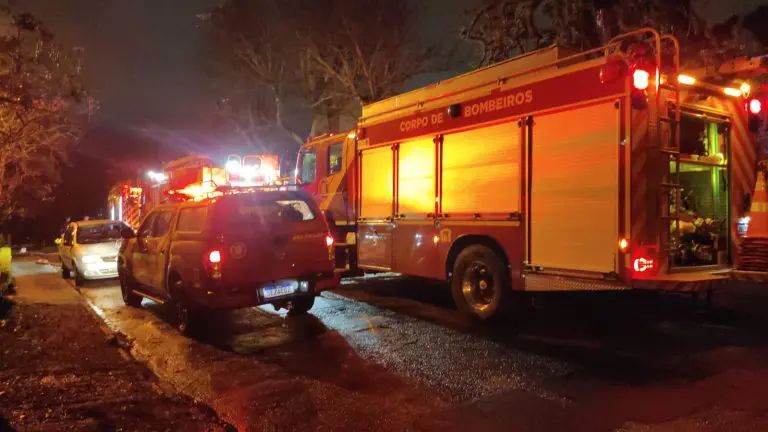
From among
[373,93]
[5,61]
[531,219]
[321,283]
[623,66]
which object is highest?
[373,93]

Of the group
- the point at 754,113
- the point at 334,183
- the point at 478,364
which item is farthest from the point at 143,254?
the point at 754,113

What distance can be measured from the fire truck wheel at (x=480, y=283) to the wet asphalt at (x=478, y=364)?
27 cm

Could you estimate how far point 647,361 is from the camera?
5.86m

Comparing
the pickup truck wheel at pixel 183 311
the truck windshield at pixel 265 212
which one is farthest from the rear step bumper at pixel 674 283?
the pickup truck wheel at pixel 183 311

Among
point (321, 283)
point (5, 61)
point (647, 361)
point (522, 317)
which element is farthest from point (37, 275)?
point (647, 361)

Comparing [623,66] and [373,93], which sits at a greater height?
[373,93]

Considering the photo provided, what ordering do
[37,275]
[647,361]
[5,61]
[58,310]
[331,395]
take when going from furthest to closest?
[37,275] → [5,61] → [58,310] → [647,361] → [331,395]

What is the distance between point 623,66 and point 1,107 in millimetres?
10986

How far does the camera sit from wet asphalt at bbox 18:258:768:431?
4.49 metres

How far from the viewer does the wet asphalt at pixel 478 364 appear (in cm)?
449

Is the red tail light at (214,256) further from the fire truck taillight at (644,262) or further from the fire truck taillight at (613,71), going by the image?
the fire truck taillight at (613,71)

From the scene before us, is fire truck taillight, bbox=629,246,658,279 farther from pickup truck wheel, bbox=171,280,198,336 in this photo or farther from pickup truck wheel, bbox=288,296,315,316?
pickup truck wheel, bbox=171,280,198,336

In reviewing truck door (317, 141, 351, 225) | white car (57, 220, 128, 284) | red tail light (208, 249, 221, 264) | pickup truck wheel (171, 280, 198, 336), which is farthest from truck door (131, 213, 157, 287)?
white car (57, 220, 128, 284)

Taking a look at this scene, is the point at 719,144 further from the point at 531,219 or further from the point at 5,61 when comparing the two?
the point at 5,61
